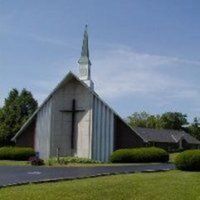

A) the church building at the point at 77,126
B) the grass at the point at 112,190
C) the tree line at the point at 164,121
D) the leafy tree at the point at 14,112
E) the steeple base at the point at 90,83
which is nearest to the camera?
the grass at the point at 112,190

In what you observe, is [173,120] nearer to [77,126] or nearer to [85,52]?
[85,52]

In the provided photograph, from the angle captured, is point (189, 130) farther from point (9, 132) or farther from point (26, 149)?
point (26, 149)

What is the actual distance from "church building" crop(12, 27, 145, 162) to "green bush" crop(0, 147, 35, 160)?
1.70m

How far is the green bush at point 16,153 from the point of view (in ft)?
153

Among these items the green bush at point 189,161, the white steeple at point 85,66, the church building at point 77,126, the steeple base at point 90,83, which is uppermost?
the white steeple at point 85,66

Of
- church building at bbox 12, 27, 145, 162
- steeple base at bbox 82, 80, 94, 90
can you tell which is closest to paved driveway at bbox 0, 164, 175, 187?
church building at bbox 12, 27, 145, 162

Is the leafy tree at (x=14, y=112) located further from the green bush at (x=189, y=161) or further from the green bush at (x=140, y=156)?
the green bush at (x=189, y=161)

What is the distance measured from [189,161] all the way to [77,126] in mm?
21844

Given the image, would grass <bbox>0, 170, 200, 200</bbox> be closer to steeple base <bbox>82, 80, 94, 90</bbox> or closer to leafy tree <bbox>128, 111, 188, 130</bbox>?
steeple base <bbox>82, 80, 94, 90</bbox>

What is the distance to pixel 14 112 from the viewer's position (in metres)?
78.3

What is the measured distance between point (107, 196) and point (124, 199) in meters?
0.61

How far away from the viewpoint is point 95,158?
4600 centimetres

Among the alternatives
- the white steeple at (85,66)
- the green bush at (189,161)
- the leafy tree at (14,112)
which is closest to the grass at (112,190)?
the green bush at (189,161)

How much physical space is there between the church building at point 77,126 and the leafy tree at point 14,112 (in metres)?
23.4
